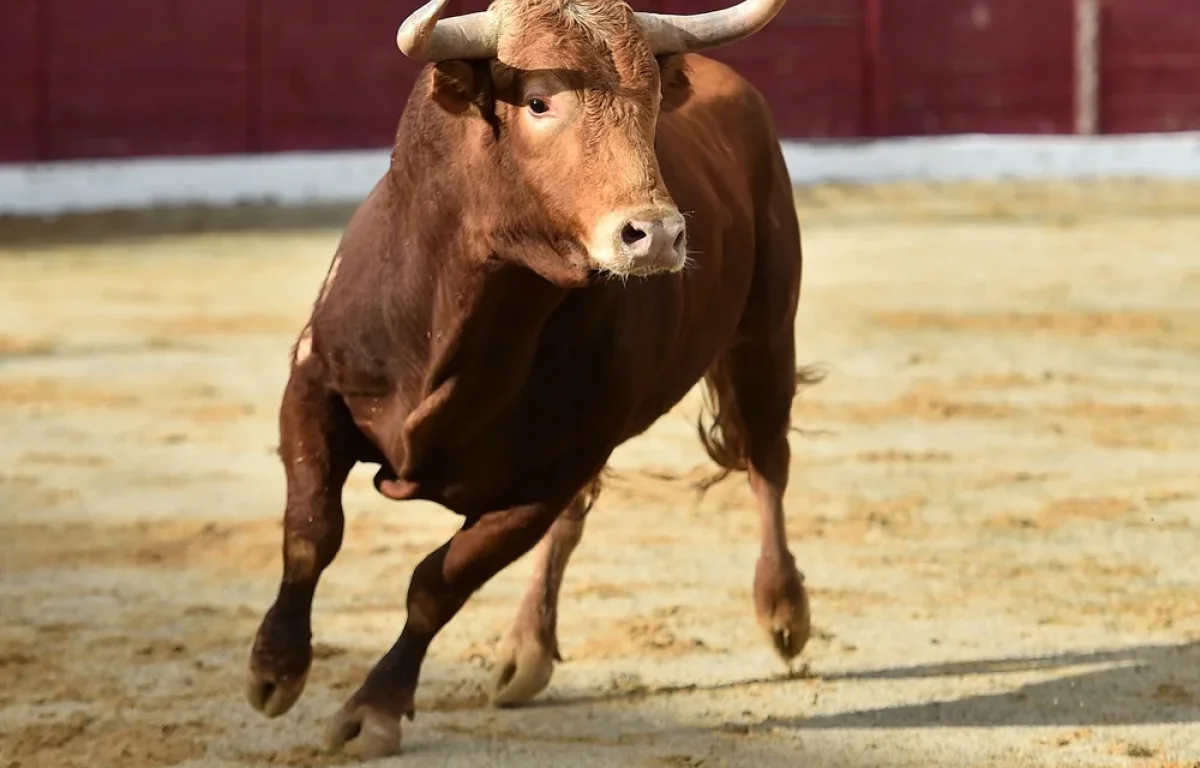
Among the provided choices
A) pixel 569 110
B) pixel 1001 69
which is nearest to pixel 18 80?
pixel 1001 69

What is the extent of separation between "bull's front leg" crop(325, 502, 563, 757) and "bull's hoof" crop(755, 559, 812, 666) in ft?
2.22

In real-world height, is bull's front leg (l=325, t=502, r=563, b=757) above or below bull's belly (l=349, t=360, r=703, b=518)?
below

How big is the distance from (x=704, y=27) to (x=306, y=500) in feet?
2.81

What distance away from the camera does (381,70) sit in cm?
1270

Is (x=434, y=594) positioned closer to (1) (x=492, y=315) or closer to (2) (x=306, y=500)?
(2) (x=306, y=500)

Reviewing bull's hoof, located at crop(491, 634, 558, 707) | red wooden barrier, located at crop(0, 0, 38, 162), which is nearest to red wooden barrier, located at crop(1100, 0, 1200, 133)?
red wooden barrier, located at crop(0, 0, 38, 162)

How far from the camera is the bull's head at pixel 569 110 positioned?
261 cm

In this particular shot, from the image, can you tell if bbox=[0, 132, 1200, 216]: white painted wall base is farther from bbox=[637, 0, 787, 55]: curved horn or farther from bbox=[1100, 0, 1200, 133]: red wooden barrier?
bbox=[637, 0, 787, 55]: curved horn

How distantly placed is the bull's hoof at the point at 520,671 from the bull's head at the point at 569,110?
86cm

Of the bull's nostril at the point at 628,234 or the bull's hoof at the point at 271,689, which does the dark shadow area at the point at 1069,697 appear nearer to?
the bull's hoof at the point at 271,689

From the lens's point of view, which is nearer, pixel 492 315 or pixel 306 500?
pixel 492 315

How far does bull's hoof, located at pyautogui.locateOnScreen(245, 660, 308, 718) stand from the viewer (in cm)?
302

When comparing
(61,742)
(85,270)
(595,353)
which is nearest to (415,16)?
(595,353)

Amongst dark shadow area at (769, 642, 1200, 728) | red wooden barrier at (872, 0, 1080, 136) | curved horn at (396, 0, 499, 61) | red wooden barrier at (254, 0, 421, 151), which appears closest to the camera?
curved horn at (396, 0, 499, 61)
